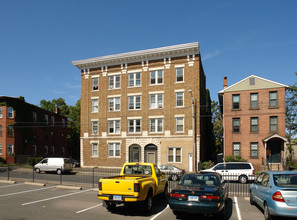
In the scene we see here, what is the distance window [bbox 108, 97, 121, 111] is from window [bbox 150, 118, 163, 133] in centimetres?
522

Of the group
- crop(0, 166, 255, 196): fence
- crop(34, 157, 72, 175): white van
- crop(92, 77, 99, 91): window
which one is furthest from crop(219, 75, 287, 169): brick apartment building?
crop(34, 157, 72, 175): white van

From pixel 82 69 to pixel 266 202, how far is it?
110ft

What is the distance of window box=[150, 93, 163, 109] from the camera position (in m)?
33.1

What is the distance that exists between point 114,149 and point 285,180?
27516 mm

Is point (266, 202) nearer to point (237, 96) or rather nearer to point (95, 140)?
point (237, 96)

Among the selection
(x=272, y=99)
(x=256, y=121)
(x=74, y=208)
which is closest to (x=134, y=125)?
(x=256, y=121)

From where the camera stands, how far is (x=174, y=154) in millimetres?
31562

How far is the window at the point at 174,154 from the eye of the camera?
31.4m

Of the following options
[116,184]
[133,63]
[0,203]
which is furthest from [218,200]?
[133,63]

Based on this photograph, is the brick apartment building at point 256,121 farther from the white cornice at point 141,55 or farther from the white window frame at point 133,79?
the white window frame at point 133,79

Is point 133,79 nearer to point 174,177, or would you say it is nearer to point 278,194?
point 174,177

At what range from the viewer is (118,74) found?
3547 centimetres

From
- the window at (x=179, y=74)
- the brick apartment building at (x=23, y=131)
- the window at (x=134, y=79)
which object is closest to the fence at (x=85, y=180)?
the brick apartment building at (x=23, y=131)

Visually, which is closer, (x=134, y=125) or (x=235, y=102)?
(x=235, y=102)
